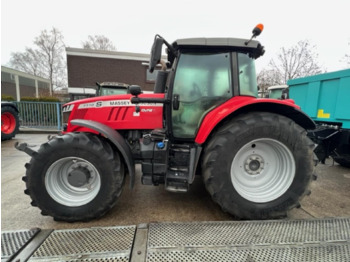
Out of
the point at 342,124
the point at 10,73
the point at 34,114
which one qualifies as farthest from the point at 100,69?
the point at 10,73

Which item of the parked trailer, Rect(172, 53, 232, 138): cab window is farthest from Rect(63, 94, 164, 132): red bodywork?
the parked trailer

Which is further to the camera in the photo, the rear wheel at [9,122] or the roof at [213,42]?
the rear wheel at [9,122]

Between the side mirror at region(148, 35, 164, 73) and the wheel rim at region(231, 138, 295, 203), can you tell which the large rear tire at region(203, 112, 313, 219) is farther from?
the side mirror at region(148, 35, 164, 73)

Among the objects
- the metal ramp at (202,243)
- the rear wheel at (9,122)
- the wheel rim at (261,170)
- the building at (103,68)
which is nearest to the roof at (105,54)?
the building at (103,68)

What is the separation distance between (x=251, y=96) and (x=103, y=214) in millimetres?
2205

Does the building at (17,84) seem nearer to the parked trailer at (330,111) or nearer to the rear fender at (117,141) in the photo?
the rear fender at (117,141)

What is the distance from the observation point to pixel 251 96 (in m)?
2.35

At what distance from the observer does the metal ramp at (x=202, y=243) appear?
1.55 meters

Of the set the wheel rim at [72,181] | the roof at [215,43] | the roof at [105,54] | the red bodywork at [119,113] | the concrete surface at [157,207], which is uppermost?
the roof at [105,54]

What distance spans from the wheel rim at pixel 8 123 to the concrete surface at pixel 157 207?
15.6 ft

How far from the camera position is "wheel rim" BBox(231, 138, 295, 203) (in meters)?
2.19

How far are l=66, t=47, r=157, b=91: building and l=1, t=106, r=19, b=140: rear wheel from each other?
6.52m

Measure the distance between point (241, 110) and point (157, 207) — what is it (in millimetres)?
1598

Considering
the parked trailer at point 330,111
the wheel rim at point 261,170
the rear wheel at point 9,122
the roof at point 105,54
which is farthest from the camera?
→ the roof at point 105,54
